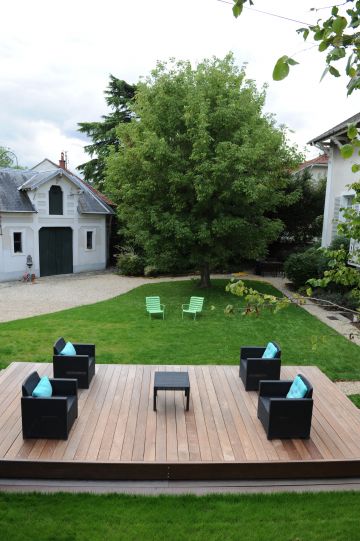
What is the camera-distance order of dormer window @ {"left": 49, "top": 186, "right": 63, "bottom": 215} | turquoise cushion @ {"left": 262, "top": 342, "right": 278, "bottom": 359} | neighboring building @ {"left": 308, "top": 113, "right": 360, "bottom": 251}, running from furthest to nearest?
1. dormer window @ {"left": 49, "top": 186, "right": 63, "bottom": 215}
2. neighboring building @ {"left": 308, "top": 113, "right": 360, "bottom": 251}
3. turquoise cushion @ {"left": 262, "top": 342, "right": 278, "bottom": 359}

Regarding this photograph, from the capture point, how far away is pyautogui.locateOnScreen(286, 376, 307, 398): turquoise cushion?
22.5 feet

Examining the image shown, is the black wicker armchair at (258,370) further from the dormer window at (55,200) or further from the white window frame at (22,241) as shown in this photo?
the dormer window at (55,200)

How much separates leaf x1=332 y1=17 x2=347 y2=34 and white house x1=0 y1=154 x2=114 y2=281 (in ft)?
72.9

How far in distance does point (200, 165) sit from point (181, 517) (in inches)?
522

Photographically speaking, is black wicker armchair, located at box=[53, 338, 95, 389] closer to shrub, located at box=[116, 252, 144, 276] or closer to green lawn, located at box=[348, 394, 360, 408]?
green lawn, located at box=[348, 394, 360, 408]

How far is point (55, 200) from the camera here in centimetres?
2530

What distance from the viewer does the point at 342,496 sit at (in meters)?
5.66

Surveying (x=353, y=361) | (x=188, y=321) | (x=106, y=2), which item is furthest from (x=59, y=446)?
(x=188, y=321)

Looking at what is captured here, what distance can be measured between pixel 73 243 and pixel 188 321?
1405cm

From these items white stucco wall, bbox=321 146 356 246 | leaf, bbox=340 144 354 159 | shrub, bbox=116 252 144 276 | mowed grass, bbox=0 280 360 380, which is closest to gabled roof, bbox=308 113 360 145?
white stucco wall, bbox=321 146 356 246

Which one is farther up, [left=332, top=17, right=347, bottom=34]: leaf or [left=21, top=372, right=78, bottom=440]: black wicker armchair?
[left=332, top=17, right=347, bottom=34]: leaf

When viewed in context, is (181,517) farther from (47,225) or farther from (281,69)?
Answer: (47,225)

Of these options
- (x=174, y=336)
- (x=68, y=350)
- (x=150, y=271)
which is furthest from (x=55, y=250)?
(x=68, y=350)

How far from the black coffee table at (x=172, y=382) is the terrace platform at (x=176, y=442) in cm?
38
